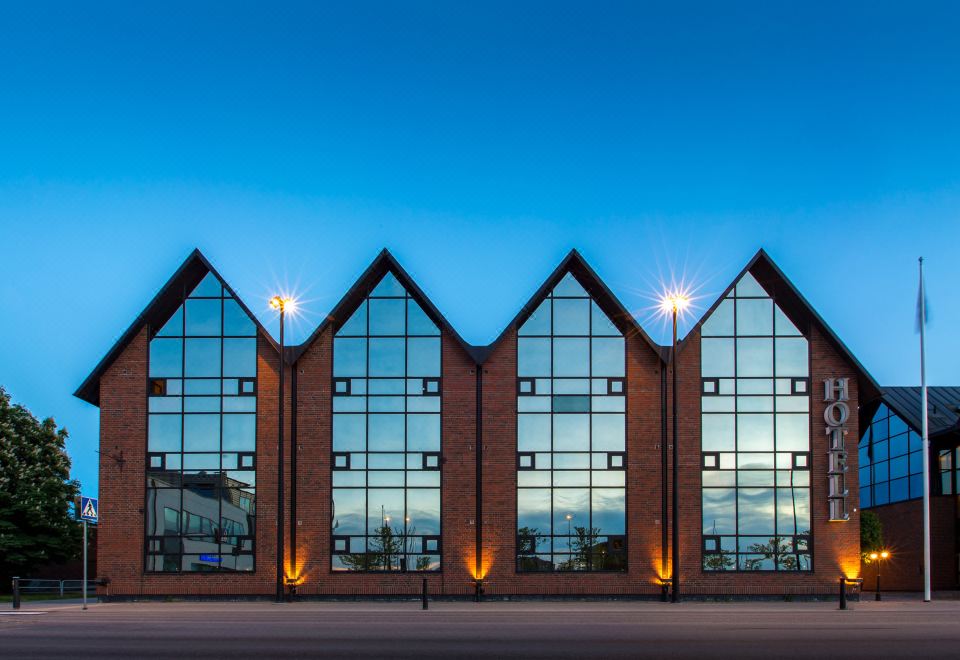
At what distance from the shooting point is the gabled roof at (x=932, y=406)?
49.7 m

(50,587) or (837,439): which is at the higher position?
(837,439)

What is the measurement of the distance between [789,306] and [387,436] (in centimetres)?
1608

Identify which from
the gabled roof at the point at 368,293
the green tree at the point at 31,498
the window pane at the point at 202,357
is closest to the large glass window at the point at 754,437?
the gabled roof at the point at 368,293

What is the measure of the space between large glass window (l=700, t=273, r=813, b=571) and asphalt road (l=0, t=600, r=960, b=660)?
569 cm

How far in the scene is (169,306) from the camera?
117 feet

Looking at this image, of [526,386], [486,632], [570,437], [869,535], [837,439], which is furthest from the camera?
[869,535]

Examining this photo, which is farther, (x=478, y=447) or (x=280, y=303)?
(x=478, y=447)

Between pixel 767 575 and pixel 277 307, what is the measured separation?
20372mm

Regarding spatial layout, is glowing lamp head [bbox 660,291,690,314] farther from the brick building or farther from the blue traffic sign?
the blue traffic sign

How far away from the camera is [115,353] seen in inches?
1393

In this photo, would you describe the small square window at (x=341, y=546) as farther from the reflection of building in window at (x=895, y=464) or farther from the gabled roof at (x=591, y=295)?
the reflection of building in window at (x=895, y=464)

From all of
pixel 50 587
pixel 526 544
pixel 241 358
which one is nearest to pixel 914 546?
pixel 526 544

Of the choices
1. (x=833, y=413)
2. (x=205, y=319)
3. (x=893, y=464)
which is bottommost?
(x=893, y=464)

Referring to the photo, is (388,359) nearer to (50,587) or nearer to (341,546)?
(341,546)
